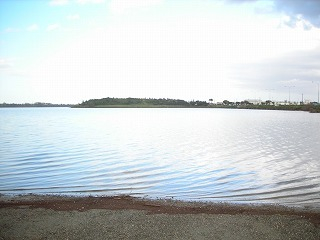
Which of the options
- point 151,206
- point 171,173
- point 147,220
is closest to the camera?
point 147,220

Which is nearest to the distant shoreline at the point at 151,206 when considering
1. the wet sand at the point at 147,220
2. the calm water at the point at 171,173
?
the wet sand at the point at 147,220

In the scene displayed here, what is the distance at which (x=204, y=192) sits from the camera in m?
15.6

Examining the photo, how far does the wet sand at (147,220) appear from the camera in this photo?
363 inches

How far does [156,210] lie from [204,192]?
15.1ft

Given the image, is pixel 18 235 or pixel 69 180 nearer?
pixel 18 235

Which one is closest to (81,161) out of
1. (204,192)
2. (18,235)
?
Answer: (204,192)

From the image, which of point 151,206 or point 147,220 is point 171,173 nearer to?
point 151,206

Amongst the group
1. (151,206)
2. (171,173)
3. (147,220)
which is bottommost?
(171,173)

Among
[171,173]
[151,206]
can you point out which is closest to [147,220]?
[151,206]

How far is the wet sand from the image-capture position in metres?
9.23

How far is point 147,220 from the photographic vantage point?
10.4 metres

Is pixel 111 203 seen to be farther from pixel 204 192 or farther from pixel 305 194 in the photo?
pixel 305 194

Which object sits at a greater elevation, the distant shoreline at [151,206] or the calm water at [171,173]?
the distant shoreline at [151,206]

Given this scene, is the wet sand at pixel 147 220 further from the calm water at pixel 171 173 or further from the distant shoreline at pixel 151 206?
the calm water at pixel 171 173
